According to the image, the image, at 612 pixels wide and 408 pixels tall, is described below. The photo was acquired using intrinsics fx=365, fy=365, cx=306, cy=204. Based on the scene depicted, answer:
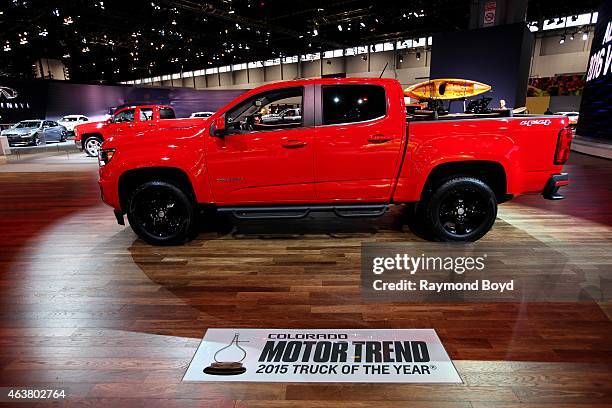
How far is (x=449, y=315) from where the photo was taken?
102 inches

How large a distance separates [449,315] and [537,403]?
0.82 m

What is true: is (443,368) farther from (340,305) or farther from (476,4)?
(476,4)

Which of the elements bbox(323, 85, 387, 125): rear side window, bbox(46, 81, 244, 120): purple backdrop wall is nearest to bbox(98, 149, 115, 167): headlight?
bbox(323, 85, 387, 125): rear side window

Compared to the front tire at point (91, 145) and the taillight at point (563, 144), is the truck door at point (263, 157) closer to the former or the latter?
the taillight at point (563, 144)

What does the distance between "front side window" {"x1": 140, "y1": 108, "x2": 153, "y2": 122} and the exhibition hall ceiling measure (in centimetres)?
629

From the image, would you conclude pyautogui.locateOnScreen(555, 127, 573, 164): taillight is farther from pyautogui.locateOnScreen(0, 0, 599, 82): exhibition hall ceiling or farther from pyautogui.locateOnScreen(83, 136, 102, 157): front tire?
pyautogui.locateOnScreen(0, 0, 599, 82): exhibition hall ceiling

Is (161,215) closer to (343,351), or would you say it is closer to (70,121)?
(343,351)

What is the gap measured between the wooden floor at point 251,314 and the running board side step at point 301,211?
14.8 inches

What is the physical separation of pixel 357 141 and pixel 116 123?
1082cm

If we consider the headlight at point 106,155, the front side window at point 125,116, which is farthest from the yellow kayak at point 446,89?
the front side window at point 125,116

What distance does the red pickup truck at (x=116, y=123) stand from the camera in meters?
11.7

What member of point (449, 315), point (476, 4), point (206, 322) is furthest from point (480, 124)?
point (476, 4)

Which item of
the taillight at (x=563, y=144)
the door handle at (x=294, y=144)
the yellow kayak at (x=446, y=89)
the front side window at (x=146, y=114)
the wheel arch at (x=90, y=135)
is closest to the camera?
the taillight at (x=563, y=144)

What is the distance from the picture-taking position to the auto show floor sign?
1.99 metres
